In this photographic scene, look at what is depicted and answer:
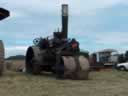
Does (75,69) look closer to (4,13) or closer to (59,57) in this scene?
(59,57)

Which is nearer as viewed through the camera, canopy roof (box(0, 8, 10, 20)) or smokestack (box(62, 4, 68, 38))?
canopy roof (box(0, 8, 10, 20))

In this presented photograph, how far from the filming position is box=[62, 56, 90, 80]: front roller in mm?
18000

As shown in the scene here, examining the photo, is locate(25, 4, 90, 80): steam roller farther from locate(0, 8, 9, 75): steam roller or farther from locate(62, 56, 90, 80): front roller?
locate(0, 8, 9, 75): steam roller

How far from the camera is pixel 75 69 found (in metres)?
18.1

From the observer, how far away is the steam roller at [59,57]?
18.1 meters

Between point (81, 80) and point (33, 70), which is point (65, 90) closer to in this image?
point (81, 80)

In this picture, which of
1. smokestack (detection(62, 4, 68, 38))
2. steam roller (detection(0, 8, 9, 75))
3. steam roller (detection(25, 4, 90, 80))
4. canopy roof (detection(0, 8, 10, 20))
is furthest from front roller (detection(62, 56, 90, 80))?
canopy roof (detection(0, 8, 10, 20))

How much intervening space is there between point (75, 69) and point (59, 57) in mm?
982

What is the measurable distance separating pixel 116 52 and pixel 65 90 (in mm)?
37137

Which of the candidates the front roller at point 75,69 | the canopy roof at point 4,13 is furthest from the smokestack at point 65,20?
the canopy roof at point 4,13

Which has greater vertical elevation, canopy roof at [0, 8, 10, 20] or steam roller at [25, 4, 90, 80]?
canopy roof at [0, 8, 10, 20]

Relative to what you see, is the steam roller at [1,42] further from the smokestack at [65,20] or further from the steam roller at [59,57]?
the smokestack at [65,20]

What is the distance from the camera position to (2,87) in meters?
14.0

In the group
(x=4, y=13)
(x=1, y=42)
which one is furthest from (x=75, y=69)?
(x=4, y=13)
